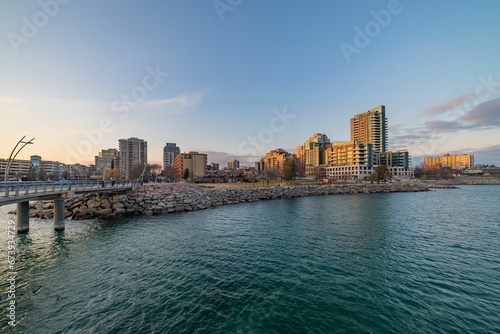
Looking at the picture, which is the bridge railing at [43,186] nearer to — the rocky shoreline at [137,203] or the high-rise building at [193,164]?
the rocky shoreline at [137,203]

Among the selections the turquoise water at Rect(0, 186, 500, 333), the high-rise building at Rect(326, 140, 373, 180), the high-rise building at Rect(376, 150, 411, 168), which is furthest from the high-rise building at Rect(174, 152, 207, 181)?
the high-rise building at Rect(376, 150, 411, 168)

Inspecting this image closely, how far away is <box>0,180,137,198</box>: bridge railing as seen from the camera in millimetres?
21886

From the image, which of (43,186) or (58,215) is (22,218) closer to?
(58,215)

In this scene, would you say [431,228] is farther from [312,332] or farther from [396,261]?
[312,332]

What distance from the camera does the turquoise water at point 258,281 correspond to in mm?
10123

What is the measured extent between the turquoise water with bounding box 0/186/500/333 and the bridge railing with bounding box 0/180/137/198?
543cm

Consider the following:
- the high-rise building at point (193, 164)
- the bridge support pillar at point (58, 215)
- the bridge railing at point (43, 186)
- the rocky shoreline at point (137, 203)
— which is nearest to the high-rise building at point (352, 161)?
the high-rise building at point (193, 164)

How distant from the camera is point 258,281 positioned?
47.0 ft

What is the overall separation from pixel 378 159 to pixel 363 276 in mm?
203455

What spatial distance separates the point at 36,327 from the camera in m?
9.78

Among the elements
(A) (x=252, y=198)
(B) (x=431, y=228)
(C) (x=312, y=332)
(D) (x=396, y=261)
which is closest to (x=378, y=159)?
(A) (x=252, y=198)

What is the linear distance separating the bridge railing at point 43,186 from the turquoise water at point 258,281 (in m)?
5.43

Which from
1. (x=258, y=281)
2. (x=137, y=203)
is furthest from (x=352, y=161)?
(x=258, y=281)

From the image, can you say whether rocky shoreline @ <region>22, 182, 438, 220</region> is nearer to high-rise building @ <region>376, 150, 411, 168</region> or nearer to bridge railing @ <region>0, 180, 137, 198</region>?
bridge railing @ <region>0, 180, 137, 198</region>
